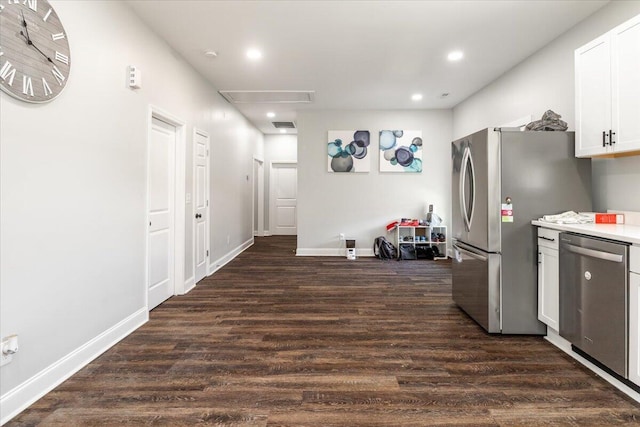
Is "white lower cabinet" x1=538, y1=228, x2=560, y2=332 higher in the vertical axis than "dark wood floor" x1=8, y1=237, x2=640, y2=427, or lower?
higher

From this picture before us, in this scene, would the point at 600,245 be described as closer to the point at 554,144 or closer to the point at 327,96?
the point at 554,144

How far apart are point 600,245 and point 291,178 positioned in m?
7.43

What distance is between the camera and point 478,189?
2770mm

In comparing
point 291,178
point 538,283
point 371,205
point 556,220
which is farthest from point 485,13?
point 291,178

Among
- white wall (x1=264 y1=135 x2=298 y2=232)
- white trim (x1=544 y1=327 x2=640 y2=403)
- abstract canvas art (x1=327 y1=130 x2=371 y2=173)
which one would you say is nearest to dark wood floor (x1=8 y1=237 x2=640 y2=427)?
white trim (x1=544 y1=327 x2=640 y2=403)

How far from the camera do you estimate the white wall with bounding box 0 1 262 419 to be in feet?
5.52

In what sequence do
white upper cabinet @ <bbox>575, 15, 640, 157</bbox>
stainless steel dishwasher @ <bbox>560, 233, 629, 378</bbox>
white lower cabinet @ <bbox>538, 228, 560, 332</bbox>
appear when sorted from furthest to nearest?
1. white lower cabinet @ <bbox>538, 228, 560, 332</bbox>
2. white upper cabinet @ <bbox>575, 15, 640, 157</bbox>
3. stainless steel dishwasher @ <bbox>560, 233, 629, 378</bbox>

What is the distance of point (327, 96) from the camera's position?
199 inches

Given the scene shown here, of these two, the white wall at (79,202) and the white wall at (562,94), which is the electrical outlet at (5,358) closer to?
the white wall at (79,202)

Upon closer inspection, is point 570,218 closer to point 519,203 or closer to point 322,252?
point 519,203

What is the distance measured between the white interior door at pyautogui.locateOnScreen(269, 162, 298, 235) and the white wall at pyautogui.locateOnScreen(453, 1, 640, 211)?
205 inches

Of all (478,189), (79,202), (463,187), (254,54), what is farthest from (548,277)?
(254,54)

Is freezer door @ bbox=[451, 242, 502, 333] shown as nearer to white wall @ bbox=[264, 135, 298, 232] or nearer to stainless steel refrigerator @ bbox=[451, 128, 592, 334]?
stainless steel refrigerator @ bbox=[451, 128, 592, 334]

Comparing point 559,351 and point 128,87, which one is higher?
point 128,87
